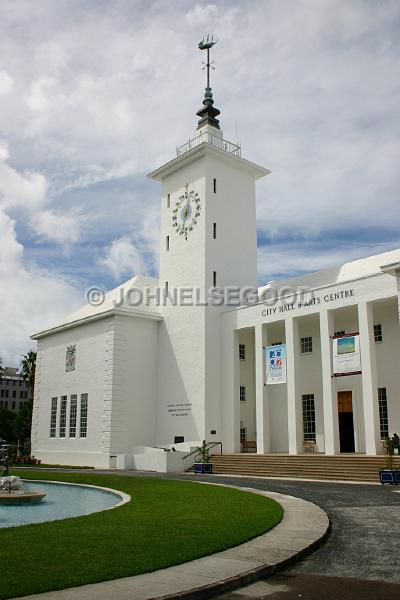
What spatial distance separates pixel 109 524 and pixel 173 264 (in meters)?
25.5

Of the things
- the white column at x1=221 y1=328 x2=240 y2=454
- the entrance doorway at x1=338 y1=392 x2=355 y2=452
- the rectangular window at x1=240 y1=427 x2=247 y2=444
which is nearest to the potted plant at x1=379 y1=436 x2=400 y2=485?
the entrance doorway at x1=338 y1=392 x2=355 y2=452

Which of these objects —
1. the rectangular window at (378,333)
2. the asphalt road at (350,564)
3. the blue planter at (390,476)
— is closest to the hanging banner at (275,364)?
the rectangular window at (378,333)

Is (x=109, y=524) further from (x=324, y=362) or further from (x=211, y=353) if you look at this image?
(x=211, y=353)

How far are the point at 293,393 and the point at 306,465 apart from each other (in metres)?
4.13

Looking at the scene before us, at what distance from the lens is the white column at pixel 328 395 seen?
2475 centimetres

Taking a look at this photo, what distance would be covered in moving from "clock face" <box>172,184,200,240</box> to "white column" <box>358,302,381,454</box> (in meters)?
12.9

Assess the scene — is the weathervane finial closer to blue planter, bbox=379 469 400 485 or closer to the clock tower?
the clock tower

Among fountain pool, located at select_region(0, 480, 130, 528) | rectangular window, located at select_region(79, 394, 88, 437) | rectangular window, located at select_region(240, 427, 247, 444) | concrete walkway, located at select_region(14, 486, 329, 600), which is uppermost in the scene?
rectangular window, located at select_region(79, 394, 88, 437)

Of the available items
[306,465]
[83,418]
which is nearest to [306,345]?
[306,465]

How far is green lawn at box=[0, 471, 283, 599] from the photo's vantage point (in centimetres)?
673

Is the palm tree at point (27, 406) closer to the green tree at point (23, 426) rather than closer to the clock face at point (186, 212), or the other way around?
the green tree at point (23, 426)

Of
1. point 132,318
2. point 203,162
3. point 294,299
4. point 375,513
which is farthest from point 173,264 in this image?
point 375,513

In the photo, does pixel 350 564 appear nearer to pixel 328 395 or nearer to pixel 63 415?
pixel 328 395

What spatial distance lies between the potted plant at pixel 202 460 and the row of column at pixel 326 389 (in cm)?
272
